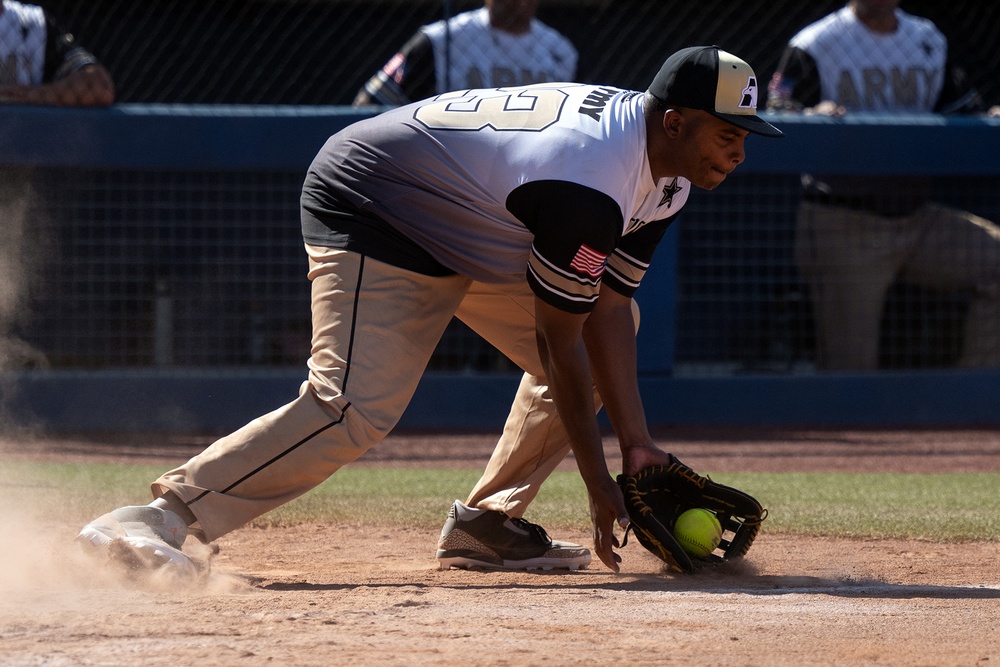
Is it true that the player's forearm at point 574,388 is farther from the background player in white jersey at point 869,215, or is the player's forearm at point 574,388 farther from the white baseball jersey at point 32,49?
the white baseball jersey at point 32,49

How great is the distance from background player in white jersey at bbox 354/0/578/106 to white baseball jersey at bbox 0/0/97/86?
1.84 m

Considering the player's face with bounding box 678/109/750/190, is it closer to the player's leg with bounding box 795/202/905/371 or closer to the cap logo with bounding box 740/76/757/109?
the cap logo with bounding box 740/76/757/109

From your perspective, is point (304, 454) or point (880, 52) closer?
point (304, 454)

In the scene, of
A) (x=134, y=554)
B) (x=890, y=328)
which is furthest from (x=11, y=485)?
(x=890, y=328)

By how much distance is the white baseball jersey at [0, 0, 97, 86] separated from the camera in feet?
24.8

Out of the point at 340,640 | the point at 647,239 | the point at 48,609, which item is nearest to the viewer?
the point at 340,640

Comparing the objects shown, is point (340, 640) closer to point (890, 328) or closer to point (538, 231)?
point (538, 231)

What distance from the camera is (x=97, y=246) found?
785cm

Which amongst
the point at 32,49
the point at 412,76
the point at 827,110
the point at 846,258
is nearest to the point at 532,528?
the point at 412,76

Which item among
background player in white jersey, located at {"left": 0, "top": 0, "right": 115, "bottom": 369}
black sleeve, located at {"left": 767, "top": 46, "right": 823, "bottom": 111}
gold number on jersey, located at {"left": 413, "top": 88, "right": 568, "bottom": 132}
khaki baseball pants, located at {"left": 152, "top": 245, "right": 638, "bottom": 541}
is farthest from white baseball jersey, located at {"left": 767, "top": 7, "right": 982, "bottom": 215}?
khaki baseball pants, located at {"left": 152, "top": 245, "right": 638, "bottom": 541}

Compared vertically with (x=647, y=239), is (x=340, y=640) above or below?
below

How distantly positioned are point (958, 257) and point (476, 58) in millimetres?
3384

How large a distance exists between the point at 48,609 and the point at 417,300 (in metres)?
1.31

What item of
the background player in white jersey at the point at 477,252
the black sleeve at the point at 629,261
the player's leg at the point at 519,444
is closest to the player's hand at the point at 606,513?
the background player in white jersey at the point at 477,252
